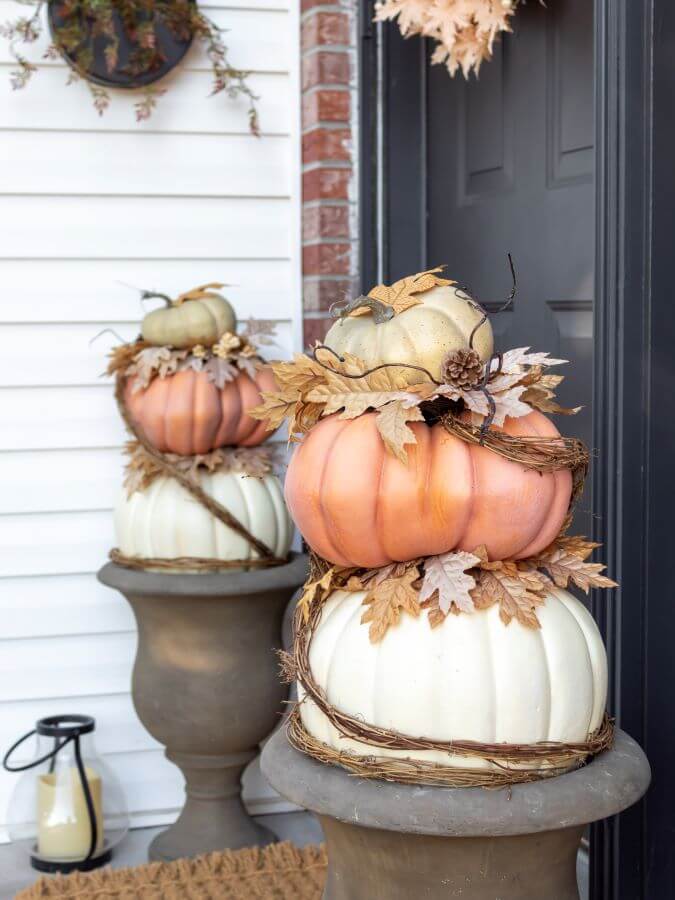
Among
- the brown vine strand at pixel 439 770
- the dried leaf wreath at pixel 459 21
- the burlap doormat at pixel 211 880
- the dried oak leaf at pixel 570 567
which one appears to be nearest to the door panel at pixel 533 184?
the dried leaf wreath at pixel 459 21

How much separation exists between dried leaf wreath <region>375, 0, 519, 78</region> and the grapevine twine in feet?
4.37

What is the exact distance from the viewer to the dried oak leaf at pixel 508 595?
4.60 feet

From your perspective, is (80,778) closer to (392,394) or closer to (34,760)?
(34,760)

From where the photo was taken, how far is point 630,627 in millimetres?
1802

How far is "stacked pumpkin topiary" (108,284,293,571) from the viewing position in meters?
2.61

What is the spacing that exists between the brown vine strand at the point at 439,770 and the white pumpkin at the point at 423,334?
0.47 m

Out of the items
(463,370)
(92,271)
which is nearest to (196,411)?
(92,271)

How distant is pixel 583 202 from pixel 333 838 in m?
1.26

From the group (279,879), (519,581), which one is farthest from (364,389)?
(279,879)

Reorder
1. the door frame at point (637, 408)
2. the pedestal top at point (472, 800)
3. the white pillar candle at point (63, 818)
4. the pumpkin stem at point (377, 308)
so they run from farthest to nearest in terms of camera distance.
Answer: the white pillar candle at point (63, 818)
the door frame at point (637, 408)
the pumpkin stem at point (377, 308)
the pedestal top at point (472, 800)

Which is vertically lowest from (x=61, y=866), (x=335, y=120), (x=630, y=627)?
(x=61, y=866)

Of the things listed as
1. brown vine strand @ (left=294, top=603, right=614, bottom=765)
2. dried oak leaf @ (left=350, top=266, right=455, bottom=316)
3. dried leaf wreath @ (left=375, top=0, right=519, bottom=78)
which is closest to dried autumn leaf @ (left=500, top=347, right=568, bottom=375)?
dried oak leaf @ (left=350, top=266, right=455, bottom=316)

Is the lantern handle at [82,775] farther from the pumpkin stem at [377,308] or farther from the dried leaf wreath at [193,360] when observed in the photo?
the pumpkin stem at [377,308]

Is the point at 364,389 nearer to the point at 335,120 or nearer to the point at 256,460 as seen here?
the point at 256,460
